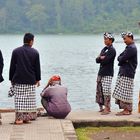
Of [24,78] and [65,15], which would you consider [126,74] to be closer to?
[24,78]

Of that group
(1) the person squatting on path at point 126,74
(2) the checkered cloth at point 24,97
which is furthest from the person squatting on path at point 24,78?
(1) the person squatting on path at point 126,74

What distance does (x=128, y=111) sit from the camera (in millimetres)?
11672

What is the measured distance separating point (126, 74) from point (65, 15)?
173m

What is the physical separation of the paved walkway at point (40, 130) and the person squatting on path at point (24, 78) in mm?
277

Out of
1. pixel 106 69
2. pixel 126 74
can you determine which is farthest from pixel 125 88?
pixel 106 69

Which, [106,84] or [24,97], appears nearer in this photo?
[24,97]

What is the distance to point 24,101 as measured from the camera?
34.2 ft

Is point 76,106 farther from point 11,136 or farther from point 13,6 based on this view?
point 13,6

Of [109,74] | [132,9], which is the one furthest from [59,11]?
[109,74]

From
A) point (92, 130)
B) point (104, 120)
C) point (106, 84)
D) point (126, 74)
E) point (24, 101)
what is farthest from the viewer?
point (106, 84)

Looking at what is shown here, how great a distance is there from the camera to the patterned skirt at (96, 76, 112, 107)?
38.4ft

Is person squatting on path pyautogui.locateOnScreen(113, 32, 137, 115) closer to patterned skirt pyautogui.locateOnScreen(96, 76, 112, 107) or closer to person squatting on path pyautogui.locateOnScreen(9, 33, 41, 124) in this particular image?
patterned skirt pyautogui.locateOnScreen(96, 76, 112, 107)

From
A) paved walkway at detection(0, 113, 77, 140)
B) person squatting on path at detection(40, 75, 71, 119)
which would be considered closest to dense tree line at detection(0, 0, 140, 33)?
person squatting on path at detection(40, 75, 71, 119)

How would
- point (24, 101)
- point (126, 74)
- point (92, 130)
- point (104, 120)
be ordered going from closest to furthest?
point (92, 130) → point (24, 101) → point (104, 120) → point (126, 74)
